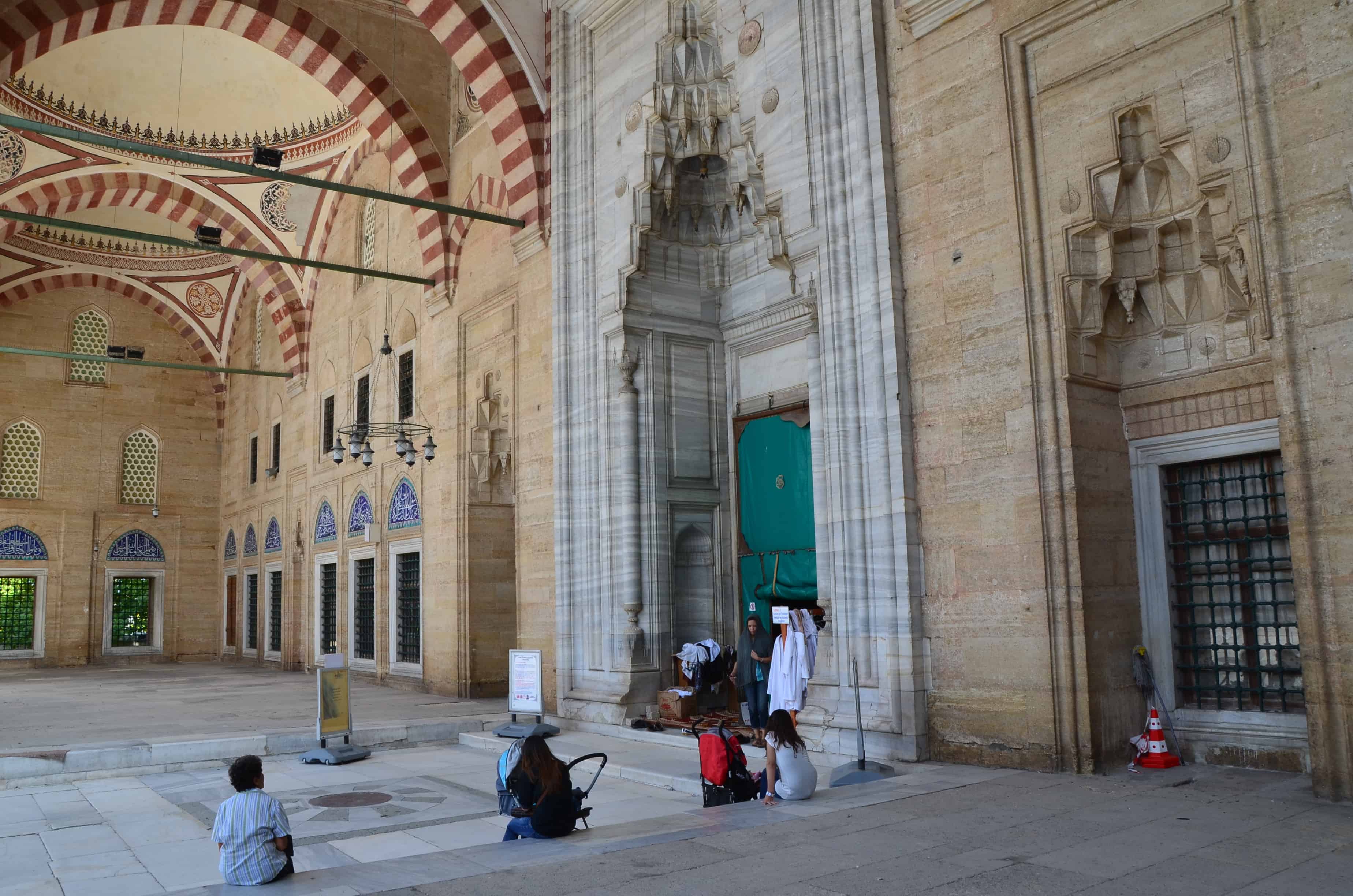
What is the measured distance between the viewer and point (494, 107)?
34.4ft

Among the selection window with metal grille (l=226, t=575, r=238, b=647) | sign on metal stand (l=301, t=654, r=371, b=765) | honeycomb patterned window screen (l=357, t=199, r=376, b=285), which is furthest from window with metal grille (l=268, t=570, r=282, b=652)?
sign on metal stand (l=301, t=654, r=371, b=765)

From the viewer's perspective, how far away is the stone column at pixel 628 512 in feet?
28.0

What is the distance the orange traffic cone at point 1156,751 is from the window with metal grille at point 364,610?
429 inches

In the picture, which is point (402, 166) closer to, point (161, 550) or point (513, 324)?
point (513, 324)

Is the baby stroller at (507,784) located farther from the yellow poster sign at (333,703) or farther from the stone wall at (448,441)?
the stone wall at (448,441)

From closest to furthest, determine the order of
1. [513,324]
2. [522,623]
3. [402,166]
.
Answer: [522,623] → [513,324] → [402,166]

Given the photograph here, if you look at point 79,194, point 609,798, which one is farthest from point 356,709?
point 79,194

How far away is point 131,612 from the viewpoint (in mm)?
21297

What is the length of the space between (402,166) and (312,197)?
186 inches

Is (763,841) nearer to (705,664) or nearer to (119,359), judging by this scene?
(705,664)

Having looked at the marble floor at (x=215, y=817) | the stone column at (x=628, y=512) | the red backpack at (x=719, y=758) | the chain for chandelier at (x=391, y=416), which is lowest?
the marble floor at (x=215, y=817)

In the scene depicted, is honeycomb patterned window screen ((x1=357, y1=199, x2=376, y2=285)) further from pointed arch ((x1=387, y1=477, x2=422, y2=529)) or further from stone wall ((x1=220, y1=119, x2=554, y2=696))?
pointed arch ((x1=387, y1=477, x2=422, y2=529))

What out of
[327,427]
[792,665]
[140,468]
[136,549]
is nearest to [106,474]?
[140,468]

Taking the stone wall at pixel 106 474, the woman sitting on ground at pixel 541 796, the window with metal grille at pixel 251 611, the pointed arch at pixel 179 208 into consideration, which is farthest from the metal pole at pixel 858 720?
the stone wall at pixel 106 474
